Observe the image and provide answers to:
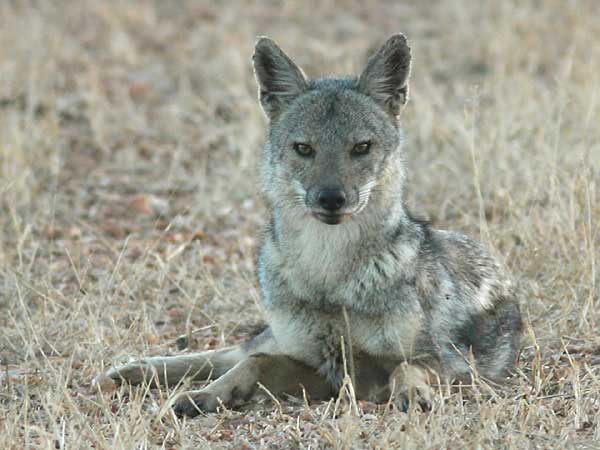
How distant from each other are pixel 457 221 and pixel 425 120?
1700 millimetres

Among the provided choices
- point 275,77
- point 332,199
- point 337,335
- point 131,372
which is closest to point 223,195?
point 275,77

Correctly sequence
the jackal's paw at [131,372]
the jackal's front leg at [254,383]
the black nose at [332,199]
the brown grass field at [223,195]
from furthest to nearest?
the jackal's paw at [131,372]
the jackal's front leg at [254,383]
the black nose at [332,199]
the brown grass field at [223,195]

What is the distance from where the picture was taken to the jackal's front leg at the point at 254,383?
224 inches

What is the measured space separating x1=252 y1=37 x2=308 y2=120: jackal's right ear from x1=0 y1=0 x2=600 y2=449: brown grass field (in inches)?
48.1

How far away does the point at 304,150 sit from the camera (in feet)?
19.5

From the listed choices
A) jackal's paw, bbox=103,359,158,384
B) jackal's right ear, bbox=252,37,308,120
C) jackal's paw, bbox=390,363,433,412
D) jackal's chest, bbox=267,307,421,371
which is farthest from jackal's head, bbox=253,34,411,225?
jackal's paw, bbox=103,359,158,384

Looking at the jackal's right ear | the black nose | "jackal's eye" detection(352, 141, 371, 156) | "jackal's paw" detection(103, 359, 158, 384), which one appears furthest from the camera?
the jackal's right ear

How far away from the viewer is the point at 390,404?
5695 millimetres

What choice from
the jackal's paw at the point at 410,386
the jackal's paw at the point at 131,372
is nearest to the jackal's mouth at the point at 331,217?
the jackal's paw at the point at 410,386

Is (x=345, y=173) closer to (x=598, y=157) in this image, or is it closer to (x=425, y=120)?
(x=598, y=157)

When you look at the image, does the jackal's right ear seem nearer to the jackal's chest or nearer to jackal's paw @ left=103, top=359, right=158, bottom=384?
the jackal's chest

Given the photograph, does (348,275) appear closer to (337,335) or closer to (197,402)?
(337,335)

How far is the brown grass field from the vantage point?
5.29 meters

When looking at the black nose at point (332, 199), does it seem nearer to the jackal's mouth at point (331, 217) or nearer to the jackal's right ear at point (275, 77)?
the jackal's mouth at point (331, 217)
